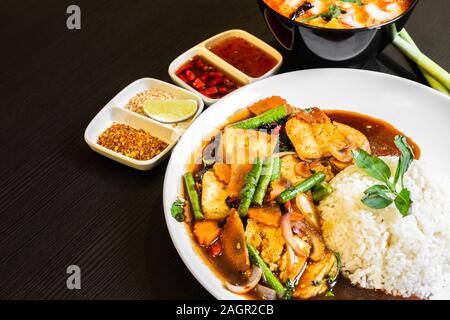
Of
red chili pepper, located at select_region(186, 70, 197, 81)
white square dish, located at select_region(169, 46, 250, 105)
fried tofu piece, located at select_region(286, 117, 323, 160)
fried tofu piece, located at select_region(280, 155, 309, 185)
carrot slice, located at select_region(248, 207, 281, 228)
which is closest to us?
carrot slice, located at select_region(248, 207, 281, 228)

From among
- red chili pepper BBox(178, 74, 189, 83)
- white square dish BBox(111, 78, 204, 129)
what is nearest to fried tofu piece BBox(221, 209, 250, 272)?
white square dish BBox(111, 78, 204, 129)

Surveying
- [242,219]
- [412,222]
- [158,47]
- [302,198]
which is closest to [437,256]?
[412,222]

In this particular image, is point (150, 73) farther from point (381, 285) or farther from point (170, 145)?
point (381, 285)

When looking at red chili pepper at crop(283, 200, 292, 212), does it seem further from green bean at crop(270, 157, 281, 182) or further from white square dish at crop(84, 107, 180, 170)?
white square dish at crop(84, 107, 180, 170)

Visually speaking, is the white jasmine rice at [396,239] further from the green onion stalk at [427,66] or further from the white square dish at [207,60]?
the white square dish at [207,60]

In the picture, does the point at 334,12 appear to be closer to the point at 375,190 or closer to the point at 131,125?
the point at 375,190

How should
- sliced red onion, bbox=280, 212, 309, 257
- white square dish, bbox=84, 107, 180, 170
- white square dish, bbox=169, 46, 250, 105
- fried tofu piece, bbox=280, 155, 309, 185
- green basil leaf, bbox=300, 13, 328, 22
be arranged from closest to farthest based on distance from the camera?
sliced red onion, bbox=280, 212, 309, 257 → fried tofu piece, bbox=280, 155, 309, 185 → white square dish, bbox=84, 107, 180, 170 → green basil leaf, bbox=300, 13, 328, 22 → white square dish, bbox=169, 46, 250, 105
